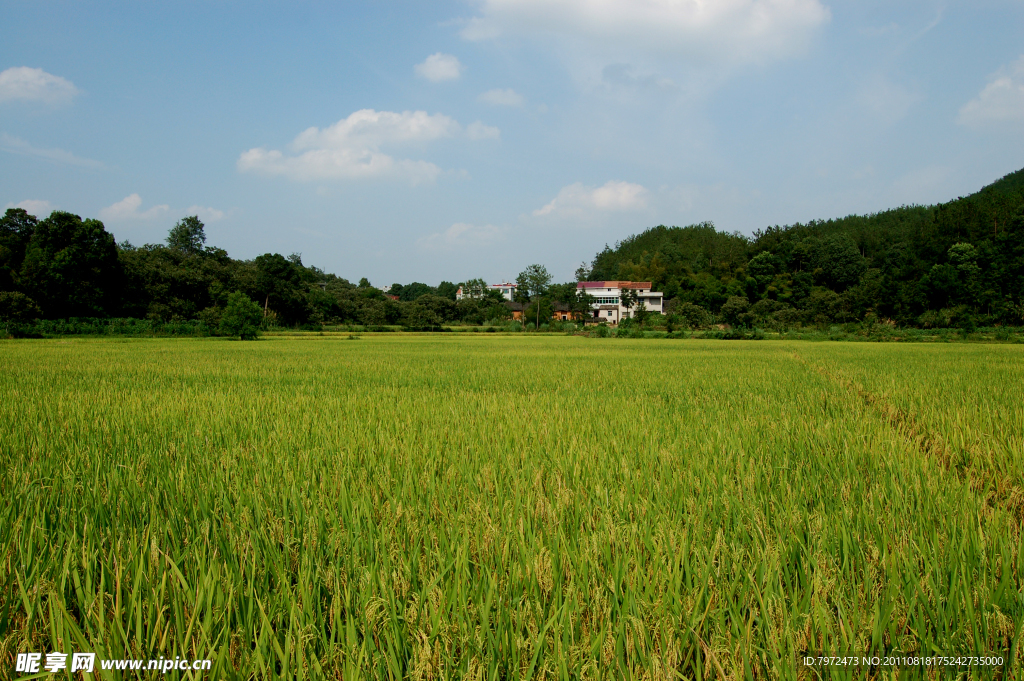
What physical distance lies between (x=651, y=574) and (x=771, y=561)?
15.0 inches

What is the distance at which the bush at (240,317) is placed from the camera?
2962cm

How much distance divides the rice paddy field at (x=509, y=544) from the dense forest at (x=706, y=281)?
3524 cm

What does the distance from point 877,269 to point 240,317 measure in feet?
213

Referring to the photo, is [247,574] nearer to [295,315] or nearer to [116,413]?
[116,413]

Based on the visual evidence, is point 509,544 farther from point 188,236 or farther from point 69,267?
point 188,236

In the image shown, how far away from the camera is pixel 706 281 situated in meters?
64.9

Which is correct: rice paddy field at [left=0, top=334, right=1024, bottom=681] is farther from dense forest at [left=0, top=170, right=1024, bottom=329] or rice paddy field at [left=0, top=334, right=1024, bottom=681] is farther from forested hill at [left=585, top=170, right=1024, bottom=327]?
forested hill at [left=585, top=170, right=1024, bottom=327]

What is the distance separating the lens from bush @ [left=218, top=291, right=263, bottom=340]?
1166 inches

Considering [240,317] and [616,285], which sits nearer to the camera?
[240,317]

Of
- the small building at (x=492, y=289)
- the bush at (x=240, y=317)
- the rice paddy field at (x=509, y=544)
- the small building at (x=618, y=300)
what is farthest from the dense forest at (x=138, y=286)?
the rice paddy field at (x=509, y=544)

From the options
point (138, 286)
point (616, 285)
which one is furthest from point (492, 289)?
point (138, 286)

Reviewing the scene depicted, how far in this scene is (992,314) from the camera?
39.5 m

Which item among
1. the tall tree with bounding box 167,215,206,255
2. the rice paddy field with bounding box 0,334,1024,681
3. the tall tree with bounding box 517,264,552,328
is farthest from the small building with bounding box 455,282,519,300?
the rice paddy field with bounding box 0,334,1024,681

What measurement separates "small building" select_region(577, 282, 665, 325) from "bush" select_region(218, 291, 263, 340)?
5195 centimetres
